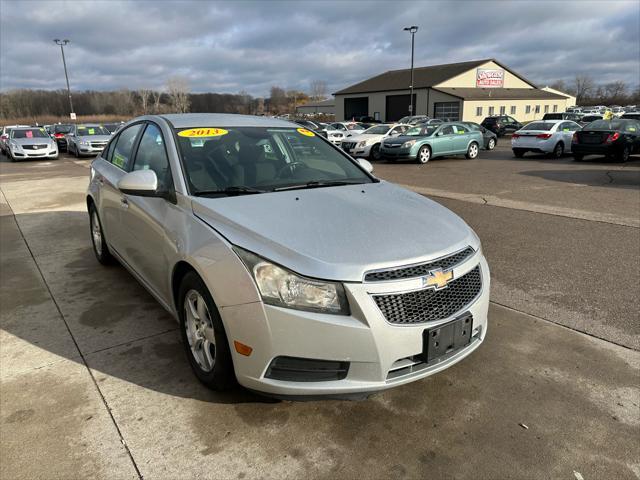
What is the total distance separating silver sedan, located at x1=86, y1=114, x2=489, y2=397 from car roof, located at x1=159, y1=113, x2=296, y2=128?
78 millimetres

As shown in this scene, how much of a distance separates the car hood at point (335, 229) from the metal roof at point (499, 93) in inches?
1898

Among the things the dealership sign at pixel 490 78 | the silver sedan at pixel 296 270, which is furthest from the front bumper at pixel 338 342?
the dealership sign at pixel 490 78

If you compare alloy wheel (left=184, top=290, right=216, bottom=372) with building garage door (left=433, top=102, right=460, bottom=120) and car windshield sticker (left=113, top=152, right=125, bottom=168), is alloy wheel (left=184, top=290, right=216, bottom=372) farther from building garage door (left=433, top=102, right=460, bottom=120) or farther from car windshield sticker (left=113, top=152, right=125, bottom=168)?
building garage door (left=433, top=102, right=460, bottom=120)

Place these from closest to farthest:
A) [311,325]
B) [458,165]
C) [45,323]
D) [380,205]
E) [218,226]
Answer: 1. [311,325]
2. [218,226]
3. [380,205]
4. [45,323]
5. [458,165]

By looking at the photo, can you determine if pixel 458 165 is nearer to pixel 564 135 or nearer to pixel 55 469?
pixel 564 135

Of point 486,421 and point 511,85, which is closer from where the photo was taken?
point 486,421

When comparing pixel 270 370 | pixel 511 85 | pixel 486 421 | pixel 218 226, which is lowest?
pixel 486 421

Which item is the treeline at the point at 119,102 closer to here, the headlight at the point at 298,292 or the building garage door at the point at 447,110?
the building garage door at the point at 447,110

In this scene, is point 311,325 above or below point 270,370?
above

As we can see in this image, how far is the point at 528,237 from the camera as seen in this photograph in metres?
6.66

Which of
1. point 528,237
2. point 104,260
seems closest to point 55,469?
point 104,260

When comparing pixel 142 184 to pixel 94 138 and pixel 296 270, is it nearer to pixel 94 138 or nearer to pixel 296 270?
pixel 296 270

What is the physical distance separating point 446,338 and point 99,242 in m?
4.24

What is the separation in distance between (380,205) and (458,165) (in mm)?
14988
